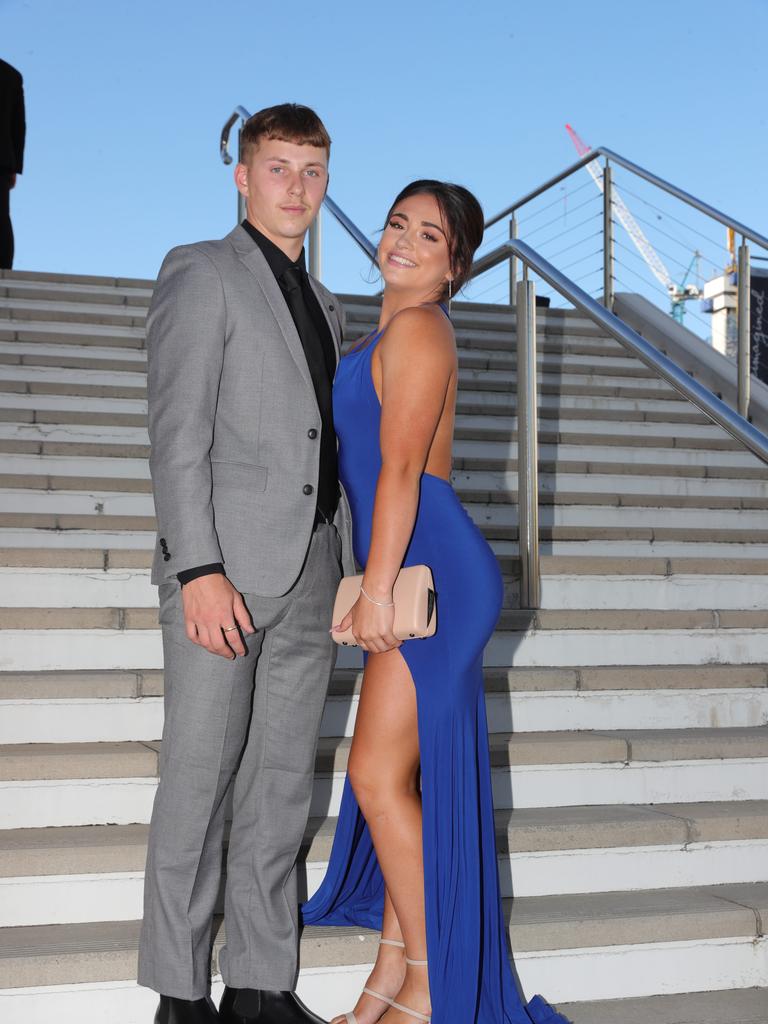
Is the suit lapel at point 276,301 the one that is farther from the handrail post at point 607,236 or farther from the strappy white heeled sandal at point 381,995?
the handrail post at point 607,236

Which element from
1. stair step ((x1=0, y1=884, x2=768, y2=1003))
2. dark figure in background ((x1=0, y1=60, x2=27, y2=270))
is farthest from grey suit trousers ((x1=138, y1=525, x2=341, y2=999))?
dark figure in background ((x1=0, y1=60, x2=27, y2=270))

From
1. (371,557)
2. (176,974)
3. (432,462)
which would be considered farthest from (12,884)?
(432,462)

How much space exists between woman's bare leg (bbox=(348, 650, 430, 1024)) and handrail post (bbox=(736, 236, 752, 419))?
12.7ft

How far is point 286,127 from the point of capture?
7.17 feet

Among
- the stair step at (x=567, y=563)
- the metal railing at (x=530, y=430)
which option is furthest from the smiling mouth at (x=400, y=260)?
the stair step at (x=567, y=563)

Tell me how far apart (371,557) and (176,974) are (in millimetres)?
817

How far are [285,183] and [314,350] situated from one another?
1.02 feet

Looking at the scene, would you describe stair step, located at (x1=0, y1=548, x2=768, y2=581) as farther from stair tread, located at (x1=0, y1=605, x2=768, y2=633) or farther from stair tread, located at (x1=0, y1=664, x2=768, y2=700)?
stair tread, located at (x1=0, y1=664, x2=768, y2=700)

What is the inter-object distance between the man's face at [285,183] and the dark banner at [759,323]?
4372mm

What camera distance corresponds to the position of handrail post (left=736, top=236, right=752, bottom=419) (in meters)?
5.59

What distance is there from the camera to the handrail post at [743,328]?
559 centimetres

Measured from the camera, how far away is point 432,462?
2.15 m

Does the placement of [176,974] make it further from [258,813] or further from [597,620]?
[597,620]

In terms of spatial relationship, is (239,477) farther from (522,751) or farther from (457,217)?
(522,751)
